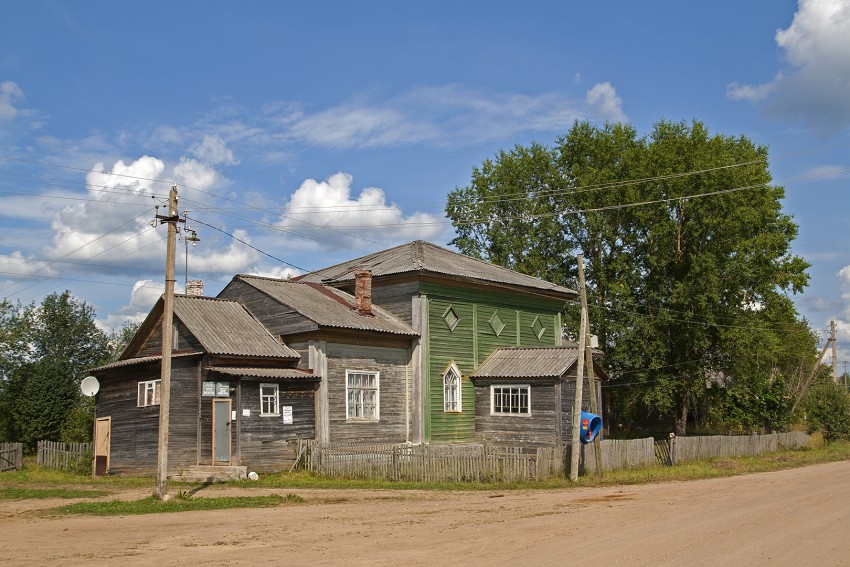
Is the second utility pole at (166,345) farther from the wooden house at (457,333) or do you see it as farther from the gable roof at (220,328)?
the wooden house at (457,333)

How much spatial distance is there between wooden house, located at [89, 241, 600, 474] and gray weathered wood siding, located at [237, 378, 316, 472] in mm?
40

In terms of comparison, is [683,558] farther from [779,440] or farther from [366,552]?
[779,440]

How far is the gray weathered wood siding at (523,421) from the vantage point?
29.3 m

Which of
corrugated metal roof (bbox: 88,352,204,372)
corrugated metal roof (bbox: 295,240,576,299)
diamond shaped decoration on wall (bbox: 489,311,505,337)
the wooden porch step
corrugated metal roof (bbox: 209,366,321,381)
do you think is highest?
corrugated metal roof (bbox: 295,240,576,299)

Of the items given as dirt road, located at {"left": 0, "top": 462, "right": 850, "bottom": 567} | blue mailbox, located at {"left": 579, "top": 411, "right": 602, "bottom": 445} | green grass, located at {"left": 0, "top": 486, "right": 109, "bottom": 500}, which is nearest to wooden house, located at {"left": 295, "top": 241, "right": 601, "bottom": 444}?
blue mailbox, located at {"left": 579, "top": 411, "right": 602, "bottom": 445}

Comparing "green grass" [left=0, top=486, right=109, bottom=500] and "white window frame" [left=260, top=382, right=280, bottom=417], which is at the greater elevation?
"white window frame" [left=260, top=382, right=280, bottom=417]

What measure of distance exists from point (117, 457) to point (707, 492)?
18664mm

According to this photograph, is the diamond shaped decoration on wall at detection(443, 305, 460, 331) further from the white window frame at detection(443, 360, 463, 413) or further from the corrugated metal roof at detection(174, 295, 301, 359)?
the corrugated metal roof at detection(174, 295, 301, 359)

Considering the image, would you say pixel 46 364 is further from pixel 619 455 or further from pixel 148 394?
pixel 619 455

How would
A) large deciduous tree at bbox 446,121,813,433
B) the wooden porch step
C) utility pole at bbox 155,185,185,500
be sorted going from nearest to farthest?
1. utility pole at bbox 155,185,185,500
2. the wooden porch step
3. large deciduous tree at bbox 446,121,813,433

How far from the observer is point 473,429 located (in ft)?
103

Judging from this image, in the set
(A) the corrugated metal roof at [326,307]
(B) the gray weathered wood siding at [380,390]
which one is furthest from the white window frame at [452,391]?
(A) the corrugated metal roof at [326,307]

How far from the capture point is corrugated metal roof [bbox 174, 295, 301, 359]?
2591 centimetres

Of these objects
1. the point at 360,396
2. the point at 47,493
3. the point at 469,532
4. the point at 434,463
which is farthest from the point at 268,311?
the point at 469,532
